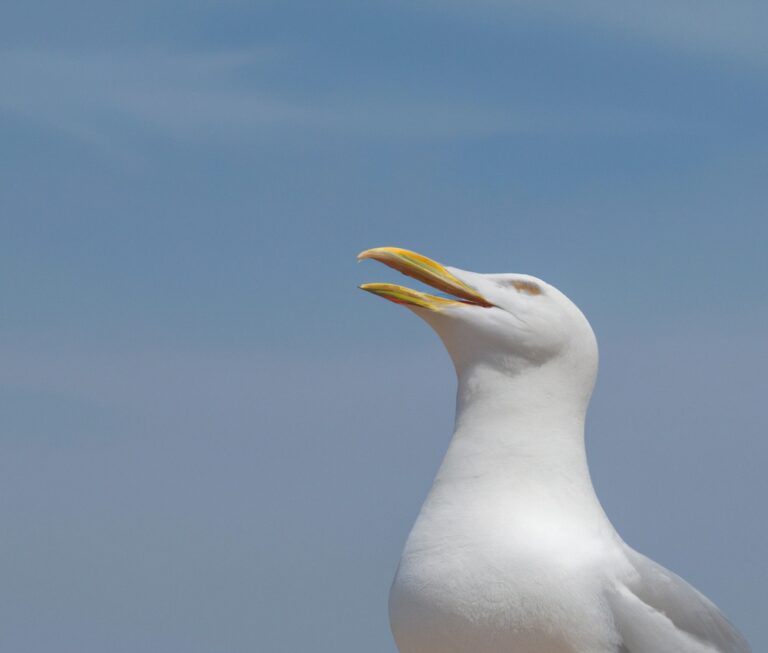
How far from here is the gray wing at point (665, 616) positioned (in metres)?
7.11

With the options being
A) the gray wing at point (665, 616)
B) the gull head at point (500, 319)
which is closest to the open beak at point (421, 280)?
the gull head at point (500, 319)

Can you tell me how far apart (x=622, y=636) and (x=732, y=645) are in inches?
29.8

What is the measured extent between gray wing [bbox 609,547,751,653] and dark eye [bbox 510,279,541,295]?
138 centimetres


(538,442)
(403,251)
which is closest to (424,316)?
(403,251)

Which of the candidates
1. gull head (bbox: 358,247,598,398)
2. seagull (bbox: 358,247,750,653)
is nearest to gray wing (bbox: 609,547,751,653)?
seagull (bbox: 358,247,750,653)

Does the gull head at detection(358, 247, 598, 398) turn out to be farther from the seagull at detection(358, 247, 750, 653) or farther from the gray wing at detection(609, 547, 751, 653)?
the gray wing at detection(609, 547, 751, 653)

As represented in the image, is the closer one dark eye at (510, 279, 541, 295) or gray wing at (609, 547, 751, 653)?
gray wing at (609, 547, 751, 653)

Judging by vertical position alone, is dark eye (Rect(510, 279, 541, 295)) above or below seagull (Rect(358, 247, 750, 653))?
above

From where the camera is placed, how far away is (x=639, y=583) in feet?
23.9

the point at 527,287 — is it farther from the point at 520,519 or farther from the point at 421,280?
the point at 520,519

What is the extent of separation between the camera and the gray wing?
7113 mm

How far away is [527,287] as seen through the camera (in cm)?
771

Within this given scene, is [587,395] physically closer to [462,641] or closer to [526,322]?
[526,322]

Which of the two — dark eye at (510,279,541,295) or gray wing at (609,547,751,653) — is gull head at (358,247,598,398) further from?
gray wing at (609,547,751,653)
